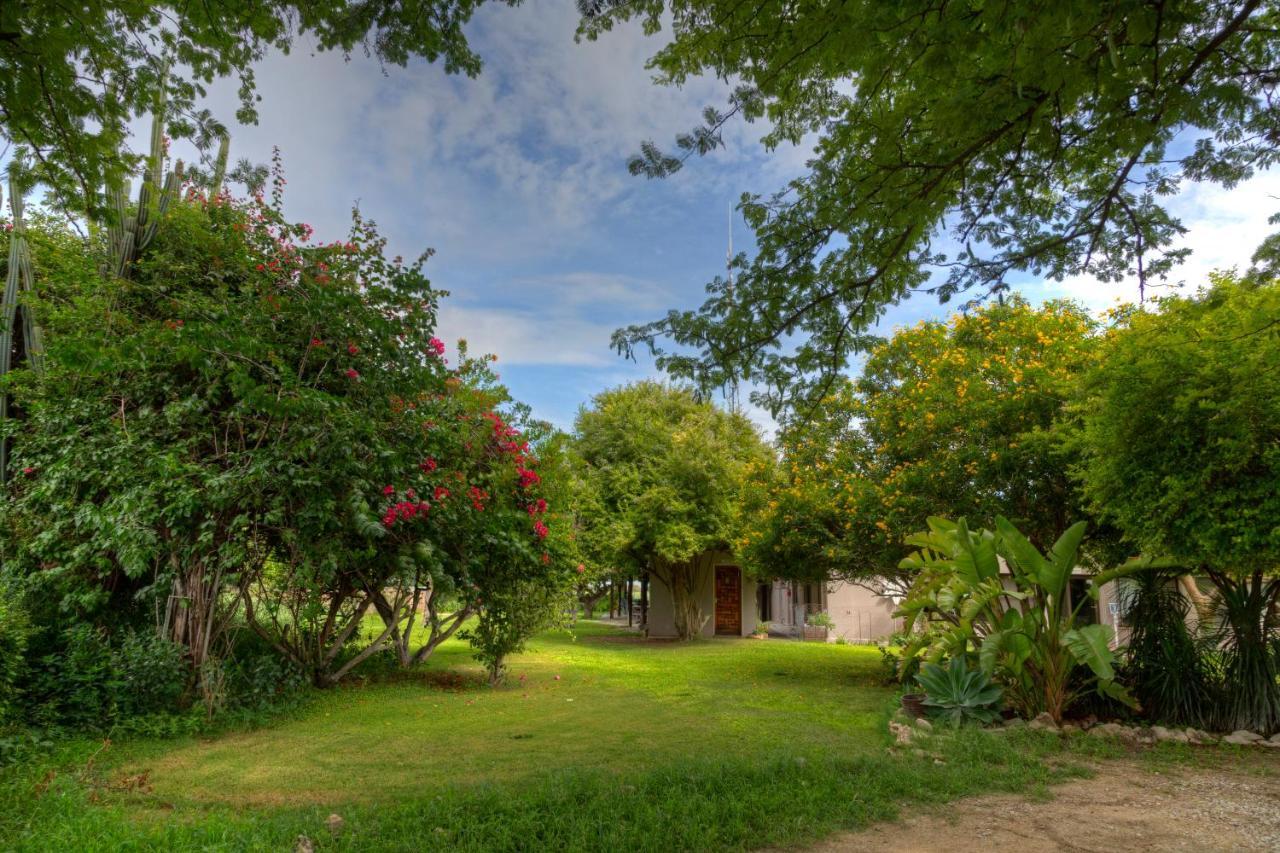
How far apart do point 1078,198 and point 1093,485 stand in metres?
3.77

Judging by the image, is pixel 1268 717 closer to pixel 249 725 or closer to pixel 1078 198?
pixel 1078 198

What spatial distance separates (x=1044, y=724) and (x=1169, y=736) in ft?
3.60

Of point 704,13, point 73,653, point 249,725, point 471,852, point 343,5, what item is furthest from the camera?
point 249,725

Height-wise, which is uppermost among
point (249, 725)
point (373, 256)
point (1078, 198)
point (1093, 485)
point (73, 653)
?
point (373, 256)

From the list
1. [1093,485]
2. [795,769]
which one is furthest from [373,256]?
[1093,485]

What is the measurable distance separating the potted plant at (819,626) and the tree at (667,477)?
3.71m

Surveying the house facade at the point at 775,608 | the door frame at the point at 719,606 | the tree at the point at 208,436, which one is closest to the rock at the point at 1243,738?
the tree at the point at 208,436

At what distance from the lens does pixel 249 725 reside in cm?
791

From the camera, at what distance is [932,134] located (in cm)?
501

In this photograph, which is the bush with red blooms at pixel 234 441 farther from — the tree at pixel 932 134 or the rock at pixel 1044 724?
the rock at pixel 1044 724

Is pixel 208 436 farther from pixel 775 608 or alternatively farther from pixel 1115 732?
pixel 775 608

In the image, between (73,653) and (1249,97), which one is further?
(73,653)

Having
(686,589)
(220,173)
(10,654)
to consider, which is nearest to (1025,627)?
(10,654)

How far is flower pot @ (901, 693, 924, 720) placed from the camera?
27.4ft
